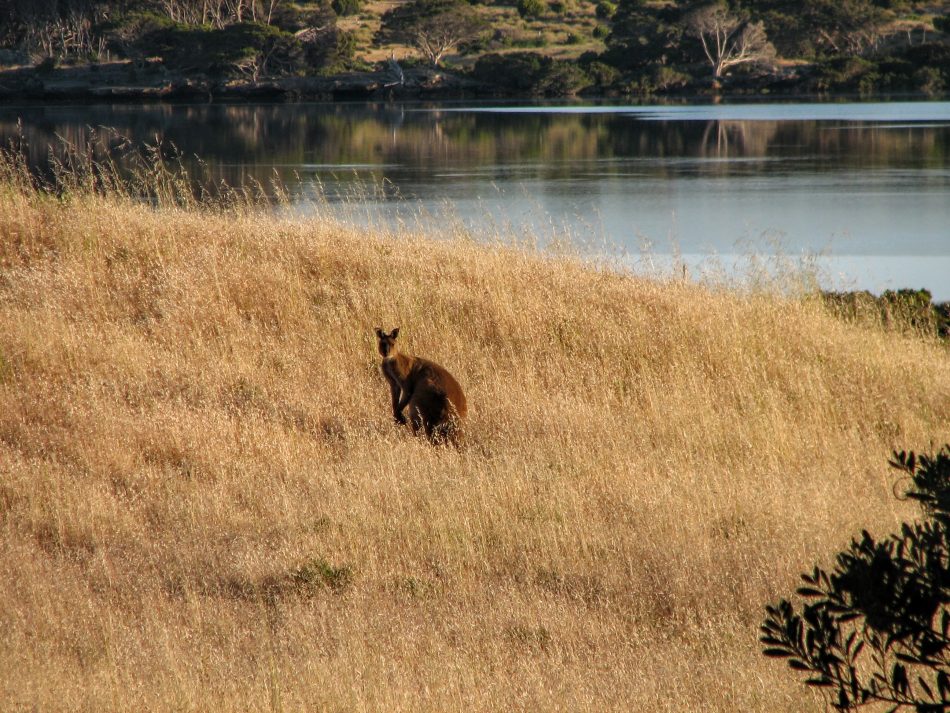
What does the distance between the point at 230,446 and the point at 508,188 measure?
799 inches

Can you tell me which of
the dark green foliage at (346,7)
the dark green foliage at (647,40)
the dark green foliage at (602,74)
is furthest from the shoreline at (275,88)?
the dark green foliage at (346,7)

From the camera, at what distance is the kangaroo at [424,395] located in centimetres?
652

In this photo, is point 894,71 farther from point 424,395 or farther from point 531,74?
point 424,395

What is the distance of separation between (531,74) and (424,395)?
71.0 meters

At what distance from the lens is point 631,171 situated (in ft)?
97.5

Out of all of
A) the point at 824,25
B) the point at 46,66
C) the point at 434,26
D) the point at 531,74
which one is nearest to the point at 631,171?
the point at 531,74

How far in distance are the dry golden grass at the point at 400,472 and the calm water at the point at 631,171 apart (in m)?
3.19

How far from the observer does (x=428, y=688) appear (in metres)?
3.73

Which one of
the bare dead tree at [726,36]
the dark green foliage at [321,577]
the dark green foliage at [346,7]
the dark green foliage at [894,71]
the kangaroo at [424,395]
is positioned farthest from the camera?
the dark green foliage at [346,7]

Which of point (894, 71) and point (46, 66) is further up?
point (46, 66)

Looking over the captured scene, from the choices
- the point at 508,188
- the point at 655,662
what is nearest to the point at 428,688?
the point at 655,662

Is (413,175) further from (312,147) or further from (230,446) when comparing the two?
Result: (230,446)

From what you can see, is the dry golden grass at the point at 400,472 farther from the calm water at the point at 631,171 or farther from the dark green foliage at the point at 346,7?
the dark green foliage at the point at 346,7

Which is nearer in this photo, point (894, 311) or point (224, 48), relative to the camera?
point (894, 311)
